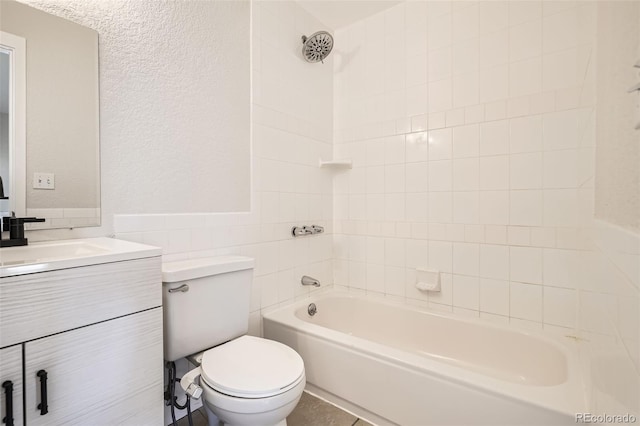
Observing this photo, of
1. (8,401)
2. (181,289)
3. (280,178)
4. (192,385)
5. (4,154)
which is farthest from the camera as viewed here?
(280,178)

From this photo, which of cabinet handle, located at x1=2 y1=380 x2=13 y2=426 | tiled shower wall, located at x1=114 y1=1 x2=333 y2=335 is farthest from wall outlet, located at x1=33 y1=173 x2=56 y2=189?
cabinet handle, located at x1=2 y1=380 x2=13 y2=426

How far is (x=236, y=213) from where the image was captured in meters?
1.78

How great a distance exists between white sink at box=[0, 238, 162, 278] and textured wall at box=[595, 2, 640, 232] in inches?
49.7

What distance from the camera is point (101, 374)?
0.91 metres

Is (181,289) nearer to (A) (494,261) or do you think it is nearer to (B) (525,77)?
(A) (494,261)

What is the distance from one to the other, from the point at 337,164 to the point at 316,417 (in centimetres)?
169

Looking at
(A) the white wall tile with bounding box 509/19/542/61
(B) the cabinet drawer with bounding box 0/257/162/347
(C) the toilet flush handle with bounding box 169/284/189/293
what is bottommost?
(C) the toilet flush handle with bounding box 169/284/189/293

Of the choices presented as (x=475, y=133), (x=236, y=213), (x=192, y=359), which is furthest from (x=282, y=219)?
(x=475, y=133)

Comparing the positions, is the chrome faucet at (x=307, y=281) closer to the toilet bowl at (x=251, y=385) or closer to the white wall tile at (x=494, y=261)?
the toilet bowl at (x=251, y=385)

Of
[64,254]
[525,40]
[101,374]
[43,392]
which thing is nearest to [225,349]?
[101,374]

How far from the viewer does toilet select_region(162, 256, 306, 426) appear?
3.45ft

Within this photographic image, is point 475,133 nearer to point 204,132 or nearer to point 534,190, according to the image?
point 534,190

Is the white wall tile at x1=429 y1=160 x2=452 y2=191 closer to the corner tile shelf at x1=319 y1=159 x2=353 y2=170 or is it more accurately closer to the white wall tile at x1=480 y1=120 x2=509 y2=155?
the white wall tile at x1=480 y1=120 x2=509 y2=155

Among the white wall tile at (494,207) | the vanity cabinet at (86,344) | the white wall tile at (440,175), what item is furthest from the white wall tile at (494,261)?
the vanity cabinet at (86,344)
